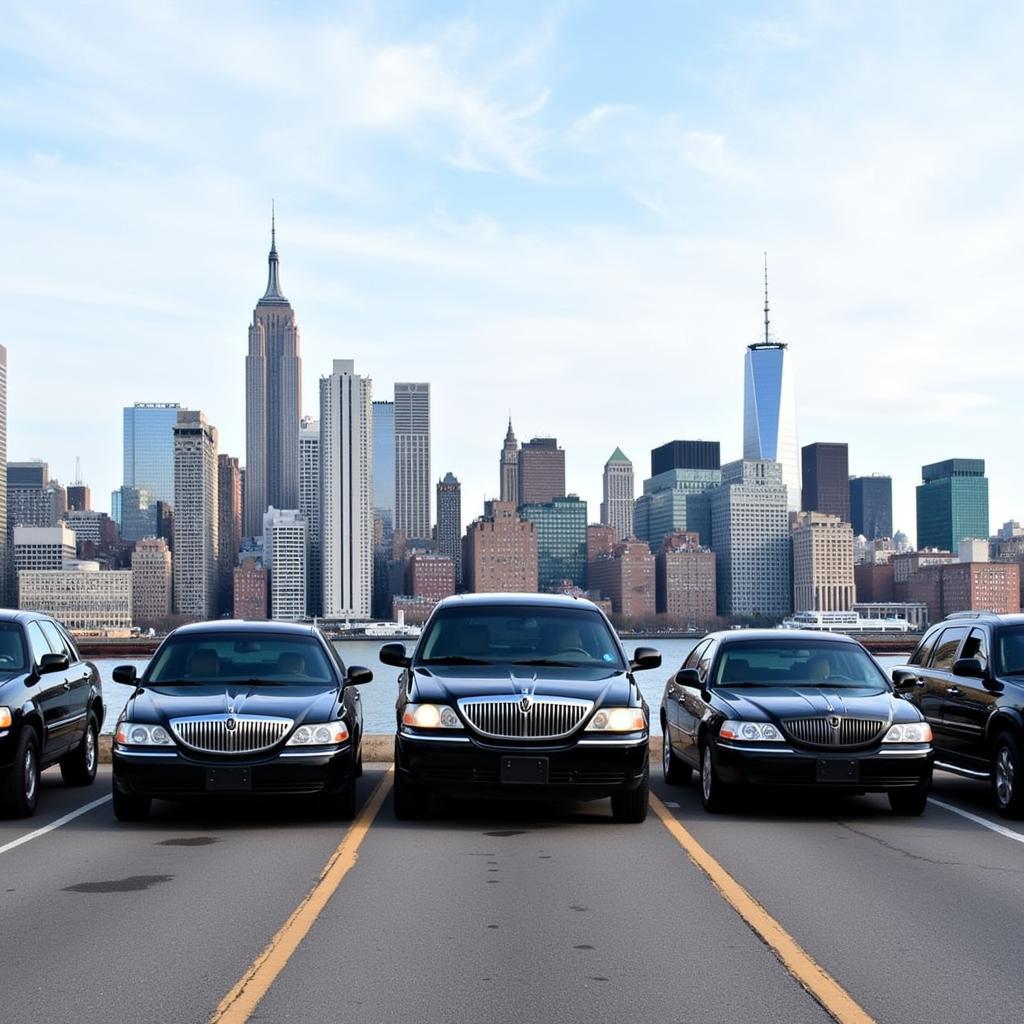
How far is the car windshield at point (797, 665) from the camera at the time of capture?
12484mm

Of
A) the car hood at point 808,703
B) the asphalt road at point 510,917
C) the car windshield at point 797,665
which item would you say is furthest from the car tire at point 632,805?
the car windshield at point 797,665

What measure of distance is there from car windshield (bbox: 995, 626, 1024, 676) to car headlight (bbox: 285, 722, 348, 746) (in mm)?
5967

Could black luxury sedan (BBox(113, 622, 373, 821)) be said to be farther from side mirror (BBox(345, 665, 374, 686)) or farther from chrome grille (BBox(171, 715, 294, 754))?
side mirror (BBox(345, 665, 374, 686))

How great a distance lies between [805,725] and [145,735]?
16.9 ft

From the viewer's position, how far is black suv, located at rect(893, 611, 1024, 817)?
11.8m

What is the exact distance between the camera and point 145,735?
10594 mm

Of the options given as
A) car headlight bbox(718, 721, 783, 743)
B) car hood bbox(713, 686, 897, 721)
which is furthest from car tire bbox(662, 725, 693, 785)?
car headlight bbox(718, 721, 783, 743)

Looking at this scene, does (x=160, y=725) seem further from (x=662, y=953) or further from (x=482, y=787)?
(x=662, y=953)

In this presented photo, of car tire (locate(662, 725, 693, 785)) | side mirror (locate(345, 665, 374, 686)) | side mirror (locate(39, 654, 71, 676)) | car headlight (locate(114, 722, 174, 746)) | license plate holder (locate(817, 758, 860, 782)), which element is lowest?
car tire (locate(662, 725, 693, 785))

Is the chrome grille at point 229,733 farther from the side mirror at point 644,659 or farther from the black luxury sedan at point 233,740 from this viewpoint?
the side mirror at point 644,659

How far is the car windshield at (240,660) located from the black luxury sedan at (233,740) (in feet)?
0.08

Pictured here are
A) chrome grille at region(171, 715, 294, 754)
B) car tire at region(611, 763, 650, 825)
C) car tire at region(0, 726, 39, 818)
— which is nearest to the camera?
chrome grille at region(171, 715, 294, 754)

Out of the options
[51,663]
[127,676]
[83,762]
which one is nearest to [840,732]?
[127,676]

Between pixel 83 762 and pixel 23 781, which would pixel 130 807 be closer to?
pixel 23 781
